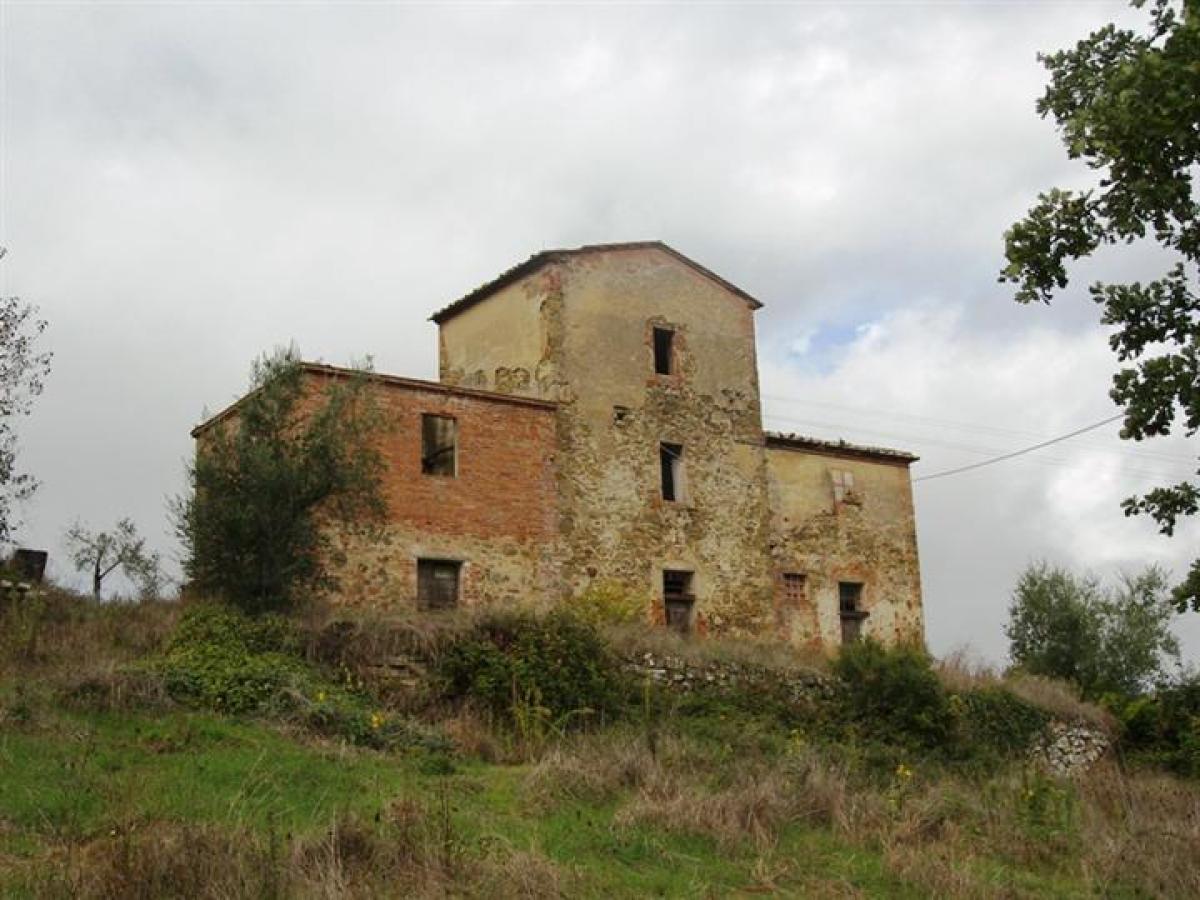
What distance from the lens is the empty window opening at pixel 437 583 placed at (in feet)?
72.9

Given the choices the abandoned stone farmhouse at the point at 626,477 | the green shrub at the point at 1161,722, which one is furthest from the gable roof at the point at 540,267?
the green shrub at the point at 1161,722

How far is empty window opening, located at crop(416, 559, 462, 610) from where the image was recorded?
22.2 m

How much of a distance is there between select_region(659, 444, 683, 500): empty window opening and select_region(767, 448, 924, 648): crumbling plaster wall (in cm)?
247

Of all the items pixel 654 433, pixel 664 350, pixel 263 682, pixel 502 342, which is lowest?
pixel 263 682

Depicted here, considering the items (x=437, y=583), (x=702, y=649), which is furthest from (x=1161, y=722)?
(x=437, y=583)

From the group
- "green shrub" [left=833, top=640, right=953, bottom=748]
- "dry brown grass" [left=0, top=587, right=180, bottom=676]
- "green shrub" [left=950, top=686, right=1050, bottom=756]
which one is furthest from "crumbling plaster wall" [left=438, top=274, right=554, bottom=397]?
"green shrub" [left=950, top=686, right=1050, bottom=756]

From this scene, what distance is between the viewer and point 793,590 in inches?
1064

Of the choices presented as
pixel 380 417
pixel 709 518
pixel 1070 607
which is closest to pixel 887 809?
pixel 380 417

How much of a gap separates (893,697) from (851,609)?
705cm

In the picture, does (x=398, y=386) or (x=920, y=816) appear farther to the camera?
(x=398, y=386)

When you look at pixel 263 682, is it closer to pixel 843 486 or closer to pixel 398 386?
pixel 398 386

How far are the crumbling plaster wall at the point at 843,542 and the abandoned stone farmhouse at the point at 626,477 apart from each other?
Answer: 0.16 ft

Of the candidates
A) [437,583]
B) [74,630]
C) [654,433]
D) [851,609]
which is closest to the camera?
[74,630]

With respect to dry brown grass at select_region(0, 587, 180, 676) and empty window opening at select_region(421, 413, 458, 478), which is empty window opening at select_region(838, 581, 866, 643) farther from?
dry brown grass at select_region(0, 587, 180, 676)
